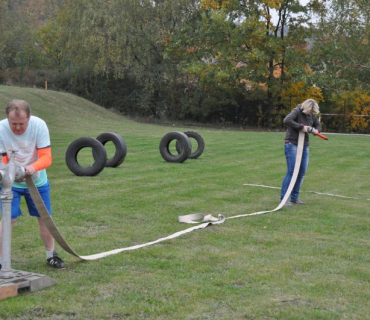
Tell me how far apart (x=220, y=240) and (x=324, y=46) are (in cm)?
3215

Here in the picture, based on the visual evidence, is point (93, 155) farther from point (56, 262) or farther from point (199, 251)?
point (56, 262)

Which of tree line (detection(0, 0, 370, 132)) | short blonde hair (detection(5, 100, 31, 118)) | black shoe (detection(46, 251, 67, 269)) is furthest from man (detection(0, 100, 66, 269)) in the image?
tree line (detection(0, 0, 370, 132))

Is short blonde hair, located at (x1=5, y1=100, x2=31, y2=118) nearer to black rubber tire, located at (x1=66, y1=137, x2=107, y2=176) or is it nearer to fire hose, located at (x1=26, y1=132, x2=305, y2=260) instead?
fire hose, located at (x1=26, y1=132, x2=305, y2=260)

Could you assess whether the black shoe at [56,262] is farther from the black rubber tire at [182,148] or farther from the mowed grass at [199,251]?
the black rubber tire at [182,148]

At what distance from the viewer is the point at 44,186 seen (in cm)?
556

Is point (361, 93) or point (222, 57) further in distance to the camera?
point (222, 57)

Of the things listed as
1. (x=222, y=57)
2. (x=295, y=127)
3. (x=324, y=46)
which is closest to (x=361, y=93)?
(x=324, y=46)

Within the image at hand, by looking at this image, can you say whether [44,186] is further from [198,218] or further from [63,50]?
[63,50]

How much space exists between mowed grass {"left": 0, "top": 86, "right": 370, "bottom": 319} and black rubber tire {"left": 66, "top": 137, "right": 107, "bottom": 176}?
0.22 m

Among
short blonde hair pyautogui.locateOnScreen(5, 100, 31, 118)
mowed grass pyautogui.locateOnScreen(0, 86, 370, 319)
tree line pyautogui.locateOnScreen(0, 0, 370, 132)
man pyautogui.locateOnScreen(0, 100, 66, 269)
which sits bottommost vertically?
mowed grass pyautogui.locateOnScreen(0, 86, 370, 319)

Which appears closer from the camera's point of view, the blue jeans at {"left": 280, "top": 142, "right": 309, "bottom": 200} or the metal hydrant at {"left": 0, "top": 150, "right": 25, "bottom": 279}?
the metal hydrant at {"left": 0, "top": 150, "right": 25, "bottom": 279}

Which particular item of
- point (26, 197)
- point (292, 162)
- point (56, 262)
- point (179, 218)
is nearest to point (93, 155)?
point (292, 162)

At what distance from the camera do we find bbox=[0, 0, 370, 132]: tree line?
37.1 metres

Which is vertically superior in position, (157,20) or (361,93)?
(157,20)
